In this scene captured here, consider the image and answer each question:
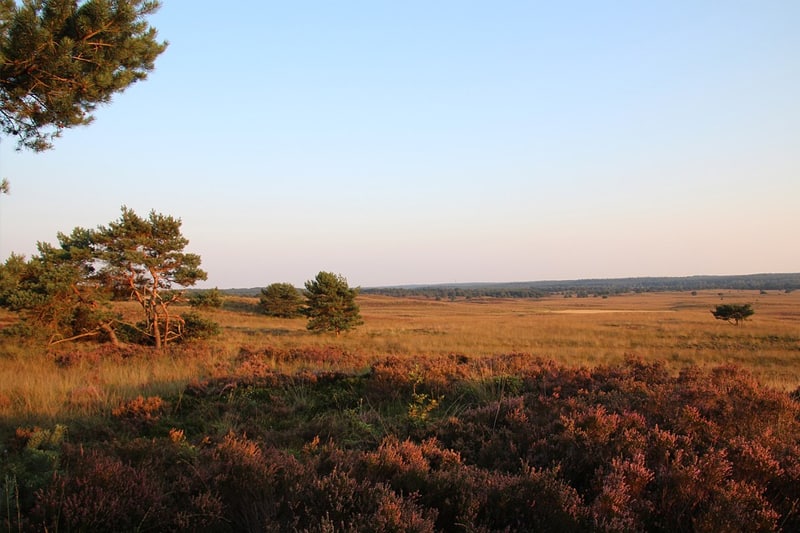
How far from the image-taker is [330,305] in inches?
1086

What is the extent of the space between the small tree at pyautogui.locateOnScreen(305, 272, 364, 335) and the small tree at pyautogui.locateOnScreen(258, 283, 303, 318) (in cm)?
1939

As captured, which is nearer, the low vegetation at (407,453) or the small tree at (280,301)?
the low vegetation at (407,453)

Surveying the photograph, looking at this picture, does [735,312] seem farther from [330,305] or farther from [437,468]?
[437,468]

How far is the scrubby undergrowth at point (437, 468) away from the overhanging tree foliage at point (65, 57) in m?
5.56

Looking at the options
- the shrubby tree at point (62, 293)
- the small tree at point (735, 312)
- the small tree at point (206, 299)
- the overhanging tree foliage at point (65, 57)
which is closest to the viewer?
the overhanging tree foliage at point (65, 57)

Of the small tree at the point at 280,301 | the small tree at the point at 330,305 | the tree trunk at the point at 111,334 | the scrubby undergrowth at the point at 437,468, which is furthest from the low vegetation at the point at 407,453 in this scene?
the small tree at the point at 280,301

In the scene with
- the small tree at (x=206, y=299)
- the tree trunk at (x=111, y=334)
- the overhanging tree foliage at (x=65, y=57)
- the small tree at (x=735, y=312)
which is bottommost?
the small tree at (x=735, y=312)

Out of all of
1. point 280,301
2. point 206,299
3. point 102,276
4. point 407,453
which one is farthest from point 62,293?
point 280,301

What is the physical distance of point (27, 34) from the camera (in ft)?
22.5

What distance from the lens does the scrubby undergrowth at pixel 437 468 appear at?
2.80m

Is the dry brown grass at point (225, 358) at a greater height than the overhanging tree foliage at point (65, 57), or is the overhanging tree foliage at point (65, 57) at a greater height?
the overhanging tree foliage at point (65, 57)

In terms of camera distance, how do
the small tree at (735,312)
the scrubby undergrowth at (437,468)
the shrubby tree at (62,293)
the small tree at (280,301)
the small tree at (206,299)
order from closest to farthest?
the scrubby undergrowth at (437,468), the shrubby tree at (62,293), the small tree at (206,299), the small tree at (735,312), the small tree at (280,301)

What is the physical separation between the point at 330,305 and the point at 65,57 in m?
21.1

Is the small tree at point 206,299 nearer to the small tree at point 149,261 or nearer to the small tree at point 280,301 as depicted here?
the small tree at point 149,261
